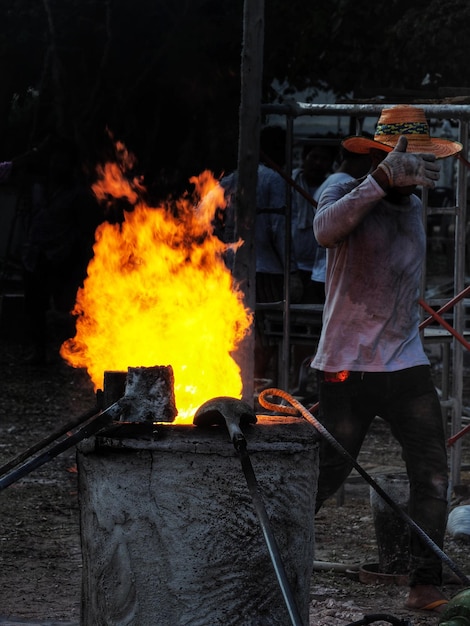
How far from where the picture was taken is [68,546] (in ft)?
20.3

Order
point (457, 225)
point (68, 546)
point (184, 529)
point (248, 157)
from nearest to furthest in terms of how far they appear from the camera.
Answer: point (184, 529), point (248, 157), point (68, 546), point (457, 225)

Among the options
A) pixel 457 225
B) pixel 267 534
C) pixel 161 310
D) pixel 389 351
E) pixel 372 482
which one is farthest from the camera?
pixel 457 225

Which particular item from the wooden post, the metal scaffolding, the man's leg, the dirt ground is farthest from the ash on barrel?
the metal scaffolding

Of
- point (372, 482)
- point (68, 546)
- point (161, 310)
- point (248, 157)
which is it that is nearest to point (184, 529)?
point (372, 482)

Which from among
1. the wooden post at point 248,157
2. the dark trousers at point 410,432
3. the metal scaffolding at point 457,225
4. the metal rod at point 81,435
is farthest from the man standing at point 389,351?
the metal rod at point 81,435

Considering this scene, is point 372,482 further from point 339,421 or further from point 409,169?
point 409,169

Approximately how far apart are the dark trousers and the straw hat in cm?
96

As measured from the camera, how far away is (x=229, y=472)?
3.55 m

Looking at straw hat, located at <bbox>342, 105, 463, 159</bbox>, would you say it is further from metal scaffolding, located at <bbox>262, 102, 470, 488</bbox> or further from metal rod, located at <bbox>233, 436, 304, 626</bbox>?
metal rod, located at <bbox>233, 436, 304, 626</bbox>

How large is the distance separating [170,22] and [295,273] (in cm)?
691

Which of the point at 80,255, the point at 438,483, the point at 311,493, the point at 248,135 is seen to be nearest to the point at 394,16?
the point at 80,255

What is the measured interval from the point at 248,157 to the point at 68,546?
7.65ft

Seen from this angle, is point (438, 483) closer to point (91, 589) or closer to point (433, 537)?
point (433, 537)

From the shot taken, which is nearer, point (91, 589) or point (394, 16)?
point (91, 589)
